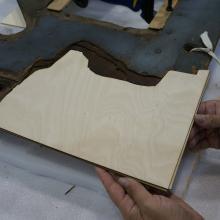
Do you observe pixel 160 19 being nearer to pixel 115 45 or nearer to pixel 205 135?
pixel 115 45

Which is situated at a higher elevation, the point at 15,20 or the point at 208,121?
the point at 208,121

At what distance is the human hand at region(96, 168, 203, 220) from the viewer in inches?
24.6

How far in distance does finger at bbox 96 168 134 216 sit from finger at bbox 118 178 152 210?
0.05ft

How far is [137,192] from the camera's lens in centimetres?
65

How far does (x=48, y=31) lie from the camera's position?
1.04 meters

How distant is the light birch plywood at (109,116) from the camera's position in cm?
69

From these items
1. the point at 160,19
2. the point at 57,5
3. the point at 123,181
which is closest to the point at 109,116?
the point at 123,181

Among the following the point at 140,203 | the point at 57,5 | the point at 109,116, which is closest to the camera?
the point at 140,203

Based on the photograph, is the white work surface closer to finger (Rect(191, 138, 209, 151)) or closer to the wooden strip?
finger (Rect(191, 138, 209, 151))

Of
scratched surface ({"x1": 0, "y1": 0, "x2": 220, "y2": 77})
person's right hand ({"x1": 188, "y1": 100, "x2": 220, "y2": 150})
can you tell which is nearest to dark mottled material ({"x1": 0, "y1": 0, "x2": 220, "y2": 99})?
scratched surface ({"x1": 0, "y1": 0, "x2": 220, "y2": 77})

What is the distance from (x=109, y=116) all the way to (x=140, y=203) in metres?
0.21

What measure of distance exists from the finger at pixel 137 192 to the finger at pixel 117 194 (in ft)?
0.05

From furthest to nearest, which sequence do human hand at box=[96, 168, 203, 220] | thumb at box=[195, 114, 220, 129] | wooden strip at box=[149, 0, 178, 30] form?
wooden strip at box=[149, 0, 178, 30] < thumb at box=[195, 114, 220, 129] < human hand at box=[96, 168, 203, 220]

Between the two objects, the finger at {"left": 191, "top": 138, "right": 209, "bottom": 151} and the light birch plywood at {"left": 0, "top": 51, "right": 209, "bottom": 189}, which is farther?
the finger at {"left": 191, "top": 138, "right": 209, "bottom": 151}
